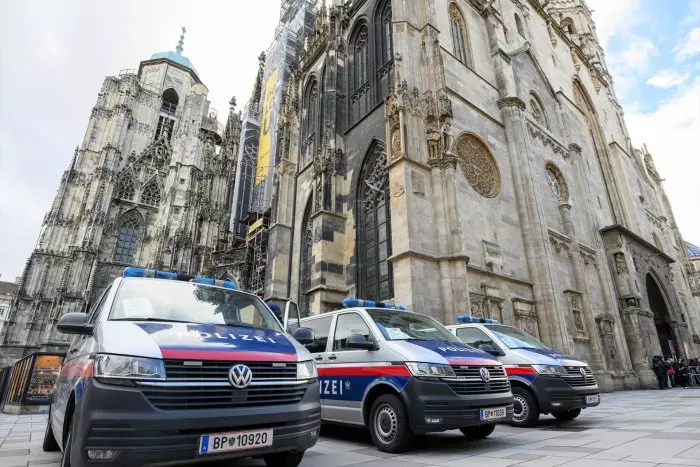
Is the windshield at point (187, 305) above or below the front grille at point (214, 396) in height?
above

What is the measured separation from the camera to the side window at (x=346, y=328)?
5277 mm

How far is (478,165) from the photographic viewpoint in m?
14.4

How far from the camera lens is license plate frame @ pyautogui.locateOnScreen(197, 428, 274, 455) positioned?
99.0 inches

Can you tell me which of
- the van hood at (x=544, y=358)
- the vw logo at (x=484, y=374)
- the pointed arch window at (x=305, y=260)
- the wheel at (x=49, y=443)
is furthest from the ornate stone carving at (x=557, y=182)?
the wheel at (x=49, y=443)

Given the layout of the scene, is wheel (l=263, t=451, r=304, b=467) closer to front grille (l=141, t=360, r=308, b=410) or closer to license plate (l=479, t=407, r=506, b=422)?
front grille (l=141, t=360, r=308, b=410)

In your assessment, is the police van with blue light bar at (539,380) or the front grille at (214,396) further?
the police van with blue light bar at (539,380)

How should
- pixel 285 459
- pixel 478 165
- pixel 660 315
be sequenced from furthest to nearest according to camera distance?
pixel 660 315 < pixel 478 165 < pixel 285 459

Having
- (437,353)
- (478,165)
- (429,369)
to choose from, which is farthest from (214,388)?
(478,165)

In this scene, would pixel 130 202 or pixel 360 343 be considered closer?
pixel 360 343

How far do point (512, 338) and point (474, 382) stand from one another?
2836mm

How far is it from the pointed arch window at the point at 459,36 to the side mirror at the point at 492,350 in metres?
13.2

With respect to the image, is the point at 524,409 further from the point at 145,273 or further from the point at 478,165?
the point at 478,165

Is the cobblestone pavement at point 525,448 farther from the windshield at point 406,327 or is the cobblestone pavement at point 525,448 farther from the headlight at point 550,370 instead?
the windshield at point 406,327

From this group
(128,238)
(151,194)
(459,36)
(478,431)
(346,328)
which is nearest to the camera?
(478,431)
